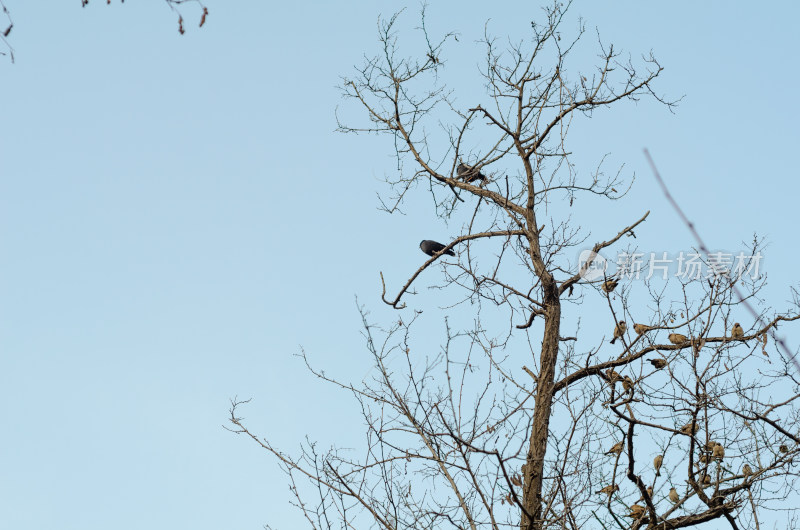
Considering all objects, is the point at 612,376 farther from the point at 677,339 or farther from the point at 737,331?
the point at 737,331

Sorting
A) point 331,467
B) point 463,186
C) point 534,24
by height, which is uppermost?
point 534,24

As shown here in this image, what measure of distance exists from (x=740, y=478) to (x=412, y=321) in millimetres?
2045

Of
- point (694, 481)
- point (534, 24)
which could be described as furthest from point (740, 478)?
point (534, 24)

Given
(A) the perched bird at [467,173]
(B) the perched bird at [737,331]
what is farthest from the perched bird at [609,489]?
(A) the perched bird at [467,173]

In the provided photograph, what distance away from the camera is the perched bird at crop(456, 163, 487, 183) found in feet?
20.0

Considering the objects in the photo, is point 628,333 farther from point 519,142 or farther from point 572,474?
point 519,142

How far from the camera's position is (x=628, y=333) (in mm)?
4926

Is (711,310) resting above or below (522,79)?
below

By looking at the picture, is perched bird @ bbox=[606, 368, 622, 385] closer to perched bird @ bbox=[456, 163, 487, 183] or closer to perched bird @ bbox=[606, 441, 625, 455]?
perched bird @ bbox=[606, 441, 625, 455]

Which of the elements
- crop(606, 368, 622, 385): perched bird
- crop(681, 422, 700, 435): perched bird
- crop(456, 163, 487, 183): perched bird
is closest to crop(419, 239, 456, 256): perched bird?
crop(456, 163, 487, 183): perched bird

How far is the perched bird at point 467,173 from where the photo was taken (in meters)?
6.11

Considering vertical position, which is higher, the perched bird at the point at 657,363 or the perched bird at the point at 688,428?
the perched bird at the point at 657,363

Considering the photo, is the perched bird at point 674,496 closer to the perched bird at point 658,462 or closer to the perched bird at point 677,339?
the perched bird at point 658,462

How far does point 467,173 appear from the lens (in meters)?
6.11
